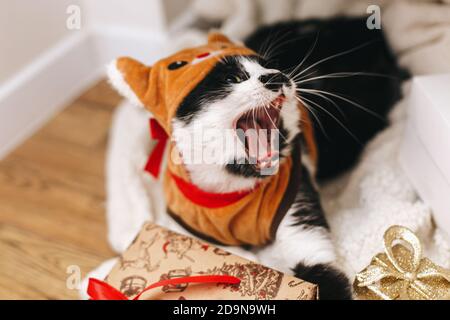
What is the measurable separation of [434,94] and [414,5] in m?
0.38

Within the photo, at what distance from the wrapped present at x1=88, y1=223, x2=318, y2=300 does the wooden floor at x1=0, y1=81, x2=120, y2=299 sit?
0.24 meters

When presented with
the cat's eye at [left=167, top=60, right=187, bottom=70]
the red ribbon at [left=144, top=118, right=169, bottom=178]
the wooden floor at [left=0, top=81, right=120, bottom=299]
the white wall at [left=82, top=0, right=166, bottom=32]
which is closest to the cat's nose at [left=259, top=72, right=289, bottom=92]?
the cat's eye at [left=167, top=60, right=187, bottom=70]

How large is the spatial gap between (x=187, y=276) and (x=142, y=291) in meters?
0.07

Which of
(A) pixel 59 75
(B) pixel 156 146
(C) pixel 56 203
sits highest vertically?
(A) pixel 59 75

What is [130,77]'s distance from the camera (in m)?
0.87

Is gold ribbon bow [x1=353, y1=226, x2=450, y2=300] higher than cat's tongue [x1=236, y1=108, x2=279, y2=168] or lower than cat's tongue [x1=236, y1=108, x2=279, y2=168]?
lower

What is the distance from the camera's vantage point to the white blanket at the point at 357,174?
0.97m

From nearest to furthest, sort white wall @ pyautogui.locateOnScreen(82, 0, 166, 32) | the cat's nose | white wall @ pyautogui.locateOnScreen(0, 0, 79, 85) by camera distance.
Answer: the cat's nose < white wall @ pyautogui.locateOnScreen(0, 0, 79, 85) < white wall @ pyautogui.locateOnScreen(82, 0, 166, 32)

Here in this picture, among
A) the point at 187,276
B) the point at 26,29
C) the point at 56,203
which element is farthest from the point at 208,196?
the point at 26,29

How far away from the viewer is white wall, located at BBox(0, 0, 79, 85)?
1.33m

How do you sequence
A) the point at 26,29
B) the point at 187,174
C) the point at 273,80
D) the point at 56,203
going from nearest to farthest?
the point at 273,80
the point at 187,174
the point at 56,203
the point at 26,29

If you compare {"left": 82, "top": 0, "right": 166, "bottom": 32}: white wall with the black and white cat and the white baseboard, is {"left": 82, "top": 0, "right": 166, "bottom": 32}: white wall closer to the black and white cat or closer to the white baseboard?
the white baseboard

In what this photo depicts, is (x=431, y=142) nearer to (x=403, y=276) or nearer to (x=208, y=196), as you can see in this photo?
(x=403, y=276)

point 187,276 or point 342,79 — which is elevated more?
point 342,79
